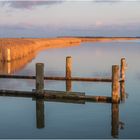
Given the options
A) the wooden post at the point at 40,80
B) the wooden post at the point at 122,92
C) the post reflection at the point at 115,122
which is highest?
the wooden post at the point at 40,80

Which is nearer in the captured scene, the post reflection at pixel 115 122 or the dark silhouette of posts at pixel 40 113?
the post reflection at pixel 115 122

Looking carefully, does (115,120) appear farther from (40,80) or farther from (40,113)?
(40,80)

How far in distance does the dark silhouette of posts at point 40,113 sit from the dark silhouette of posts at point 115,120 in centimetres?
241

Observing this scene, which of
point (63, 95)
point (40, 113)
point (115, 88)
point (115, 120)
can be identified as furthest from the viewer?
point (63, 95)

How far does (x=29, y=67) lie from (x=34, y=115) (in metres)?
16.5

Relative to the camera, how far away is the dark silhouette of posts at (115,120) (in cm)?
1199

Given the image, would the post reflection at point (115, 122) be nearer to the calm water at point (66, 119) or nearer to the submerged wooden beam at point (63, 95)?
the calm water at point (66, 119)

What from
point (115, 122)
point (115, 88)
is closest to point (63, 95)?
point (115, 88)

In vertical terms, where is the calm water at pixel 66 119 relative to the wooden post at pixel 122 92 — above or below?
below

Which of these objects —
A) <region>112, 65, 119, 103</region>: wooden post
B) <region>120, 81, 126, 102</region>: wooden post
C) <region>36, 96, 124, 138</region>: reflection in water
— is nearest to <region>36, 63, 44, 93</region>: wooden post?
<region>36, 96, 124, 138</region>: reflection in water

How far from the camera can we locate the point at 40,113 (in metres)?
14.4

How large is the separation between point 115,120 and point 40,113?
292 centimetres

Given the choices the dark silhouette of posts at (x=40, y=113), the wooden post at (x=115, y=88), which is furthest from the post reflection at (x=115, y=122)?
the dark silhouette of posts at (x=40, y=113)

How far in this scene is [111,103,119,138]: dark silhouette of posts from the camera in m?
12.0
